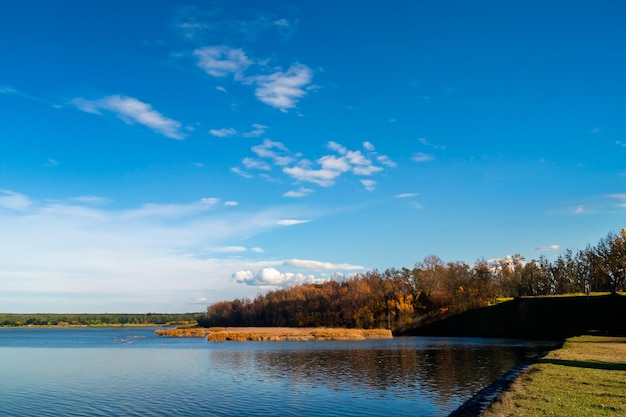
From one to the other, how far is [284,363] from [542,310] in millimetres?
85092

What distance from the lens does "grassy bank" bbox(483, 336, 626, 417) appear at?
18.3 metres

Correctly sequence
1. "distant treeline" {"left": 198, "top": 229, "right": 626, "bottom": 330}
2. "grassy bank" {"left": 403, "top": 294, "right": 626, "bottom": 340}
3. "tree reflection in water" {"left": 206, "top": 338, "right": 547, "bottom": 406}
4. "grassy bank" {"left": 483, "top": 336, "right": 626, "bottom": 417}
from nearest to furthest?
"grassy bank" {"left": 483, "top": 336, "right": 626, "bottom": 417} → "tree reflection in water" {"left": 206, "top": 338, "right": 547, "bottom": 406} → "grassy bank" {"left": 403, "top": 294, "right": 626, "bottom": 340} → "distant treeline" {"left": 198, "top": 229, "right": 626, "bottom": 330}

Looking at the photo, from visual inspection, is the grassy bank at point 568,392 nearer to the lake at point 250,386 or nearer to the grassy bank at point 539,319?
the lake at point 250,386

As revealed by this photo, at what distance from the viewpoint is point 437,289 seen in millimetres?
146625

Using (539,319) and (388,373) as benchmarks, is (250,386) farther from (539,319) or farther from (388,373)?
(539,319)

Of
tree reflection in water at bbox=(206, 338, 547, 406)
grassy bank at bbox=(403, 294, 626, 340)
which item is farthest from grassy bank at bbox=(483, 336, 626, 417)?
grassy bank at bbox=(403, 294, 626, 340)

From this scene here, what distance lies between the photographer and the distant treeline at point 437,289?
417ft

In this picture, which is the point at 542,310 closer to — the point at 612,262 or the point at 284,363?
the point at 612,262

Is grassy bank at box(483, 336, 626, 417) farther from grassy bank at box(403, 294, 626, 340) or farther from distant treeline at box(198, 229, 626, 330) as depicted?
distant treeline at box(198, 229, 626, 330)

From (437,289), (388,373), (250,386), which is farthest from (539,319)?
(250,386)

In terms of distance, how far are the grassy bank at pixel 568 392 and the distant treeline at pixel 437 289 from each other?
9375 cm

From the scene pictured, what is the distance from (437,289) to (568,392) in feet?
421

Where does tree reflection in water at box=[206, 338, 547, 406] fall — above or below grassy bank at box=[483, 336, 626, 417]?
below

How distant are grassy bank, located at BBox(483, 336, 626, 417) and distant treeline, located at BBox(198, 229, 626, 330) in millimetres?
93753
